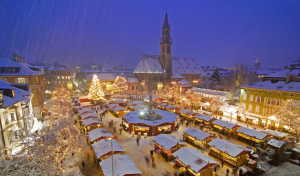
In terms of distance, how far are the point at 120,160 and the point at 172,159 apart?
6223 mm

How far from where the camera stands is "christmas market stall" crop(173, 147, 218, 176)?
1278 cm

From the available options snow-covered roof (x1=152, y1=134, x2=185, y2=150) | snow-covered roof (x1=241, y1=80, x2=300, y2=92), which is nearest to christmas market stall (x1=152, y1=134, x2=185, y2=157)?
snow-covered roof (x1=152, y1=134, x2=185, y2=150)

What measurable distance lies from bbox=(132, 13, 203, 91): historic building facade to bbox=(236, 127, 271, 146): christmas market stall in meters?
39.8

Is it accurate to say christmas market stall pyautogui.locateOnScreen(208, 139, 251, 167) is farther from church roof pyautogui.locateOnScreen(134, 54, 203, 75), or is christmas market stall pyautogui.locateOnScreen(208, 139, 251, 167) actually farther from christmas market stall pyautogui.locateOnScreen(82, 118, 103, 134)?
church roof pyautogui.locateOnScreen(134, 54, 203, 75)

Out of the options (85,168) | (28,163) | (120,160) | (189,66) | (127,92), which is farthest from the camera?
(189,66)

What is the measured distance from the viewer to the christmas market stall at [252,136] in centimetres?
1891

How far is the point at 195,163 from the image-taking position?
43.5 feet

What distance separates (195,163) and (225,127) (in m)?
12.3

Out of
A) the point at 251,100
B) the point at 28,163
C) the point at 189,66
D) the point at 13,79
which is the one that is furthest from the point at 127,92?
the point at 28,163

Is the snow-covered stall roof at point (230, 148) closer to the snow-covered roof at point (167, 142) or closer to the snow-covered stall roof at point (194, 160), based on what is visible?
the snow-covered stall roof at point (194, 160)

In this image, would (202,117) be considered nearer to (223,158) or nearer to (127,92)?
(223,158)

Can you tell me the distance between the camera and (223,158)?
16.1 meters

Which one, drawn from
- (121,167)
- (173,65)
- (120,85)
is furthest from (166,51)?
(121,167)

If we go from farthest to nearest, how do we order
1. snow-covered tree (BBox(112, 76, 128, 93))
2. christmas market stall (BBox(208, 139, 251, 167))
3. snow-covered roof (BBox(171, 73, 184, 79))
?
1. snow-covered roof (BBox(171, 73, 184, 79))
2. snow-covered tree (BBox(112, 76, 128, 93))
3. christmas market stall (BBox(208, 139, 251, 167))
